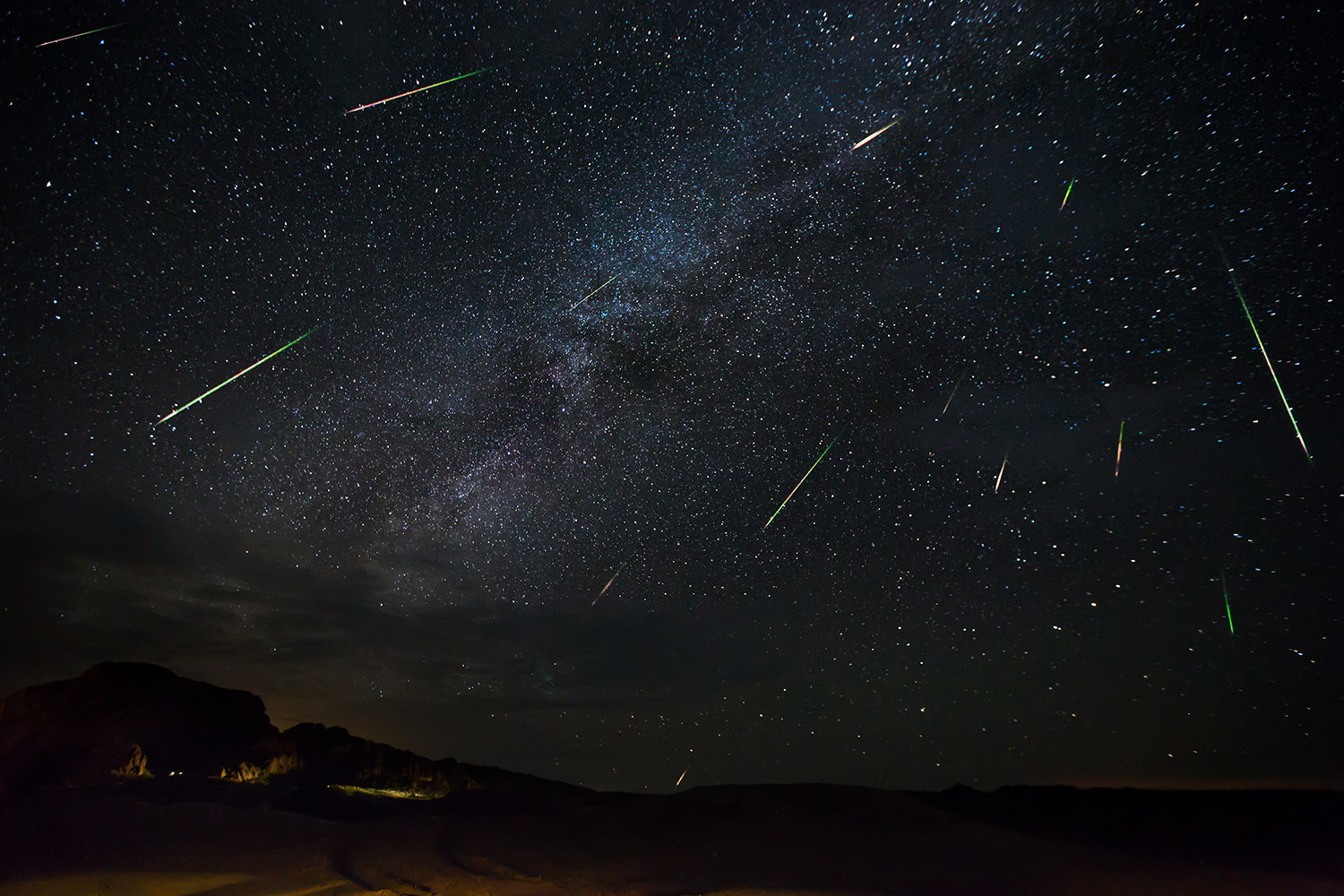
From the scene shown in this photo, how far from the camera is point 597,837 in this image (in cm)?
1603

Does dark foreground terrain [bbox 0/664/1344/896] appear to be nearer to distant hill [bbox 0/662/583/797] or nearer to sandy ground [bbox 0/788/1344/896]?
sandy ground [bbox 0/788/1344/896]

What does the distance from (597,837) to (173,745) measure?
28.0m

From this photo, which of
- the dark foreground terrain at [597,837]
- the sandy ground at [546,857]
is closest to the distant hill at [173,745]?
the dark foreground terrain at [597,837]

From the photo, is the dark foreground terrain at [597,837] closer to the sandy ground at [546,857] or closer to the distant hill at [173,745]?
the sandy ground at [546,857]

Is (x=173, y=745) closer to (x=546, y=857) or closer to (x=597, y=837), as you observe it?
(x=597, y=837)

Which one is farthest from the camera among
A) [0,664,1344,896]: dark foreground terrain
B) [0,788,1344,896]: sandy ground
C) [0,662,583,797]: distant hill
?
[0,662,583,797]: distant hill

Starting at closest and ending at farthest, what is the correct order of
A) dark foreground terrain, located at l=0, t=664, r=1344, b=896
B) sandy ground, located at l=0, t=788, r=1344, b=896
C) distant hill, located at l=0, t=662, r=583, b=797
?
1. sandy ground, located at l=0, t=788, r=1344, b=896
2. dark foreground terrain, located at l=0, t=664, r=1344, b=896
3. distant hill, located at l=0, t=662, r=583, b=797

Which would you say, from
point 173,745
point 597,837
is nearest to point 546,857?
point 597,837

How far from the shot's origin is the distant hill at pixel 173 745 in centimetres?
2694

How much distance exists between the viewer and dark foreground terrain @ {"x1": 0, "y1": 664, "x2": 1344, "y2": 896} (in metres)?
10.6

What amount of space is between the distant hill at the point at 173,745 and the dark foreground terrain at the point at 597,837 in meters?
0.24

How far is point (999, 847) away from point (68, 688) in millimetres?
49171

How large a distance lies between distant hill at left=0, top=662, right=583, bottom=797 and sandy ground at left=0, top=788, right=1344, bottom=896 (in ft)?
34.9

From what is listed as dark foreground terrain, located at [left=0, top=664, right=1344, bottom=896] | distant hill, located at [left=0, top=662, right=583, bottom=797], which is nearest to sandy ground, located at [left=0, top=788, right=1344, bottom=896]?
dark foreground terrain, located at [left=0, top=664, right=1344, bottom=896]
